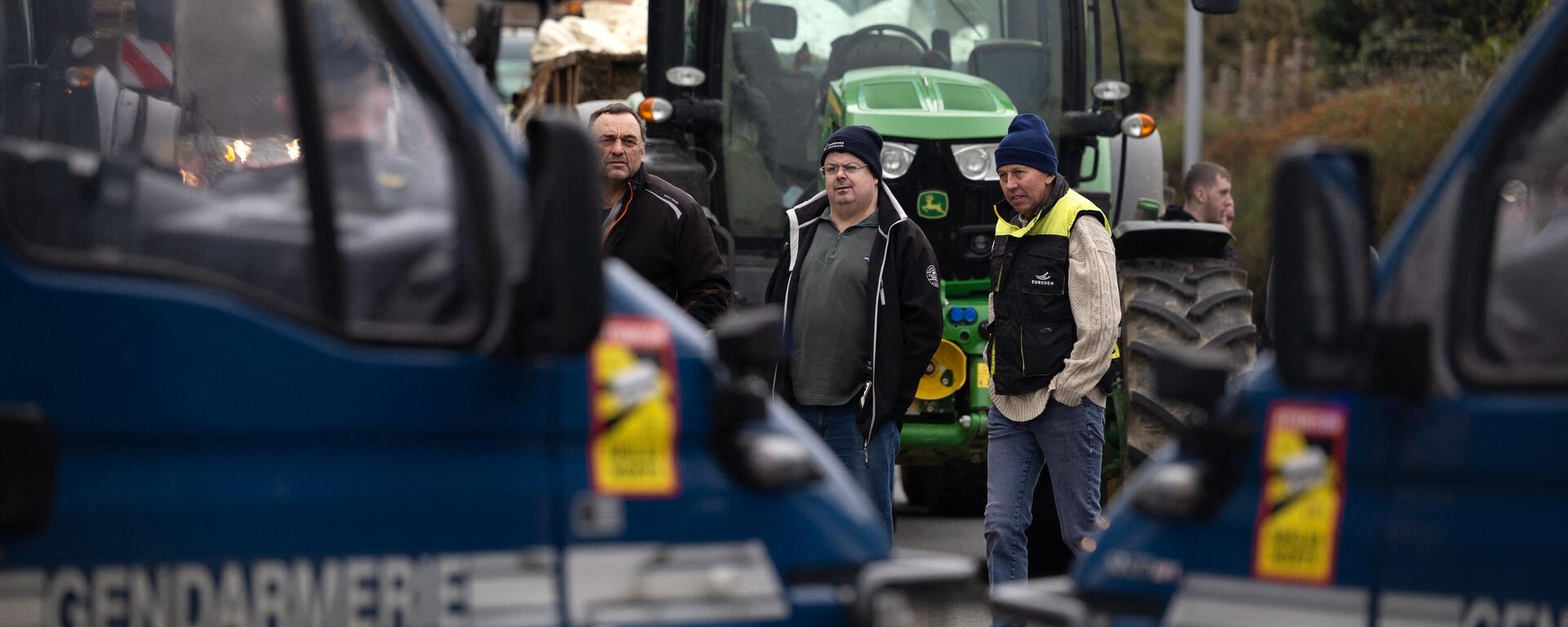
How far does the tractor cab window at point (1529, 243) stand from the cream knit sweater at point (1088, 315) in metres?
3.20

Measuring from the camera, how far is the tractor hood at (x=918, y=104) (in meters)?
8.36

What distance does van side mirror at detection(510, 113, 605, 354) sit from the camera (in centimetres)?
303

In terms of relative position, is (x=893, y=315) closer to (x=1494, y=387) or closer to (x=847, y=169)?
(x=847, y=169)

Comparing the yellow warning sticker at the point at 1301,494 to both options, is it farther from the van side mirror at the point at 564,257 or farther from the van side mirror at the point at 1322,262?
the van side mirror at the point at 564,257

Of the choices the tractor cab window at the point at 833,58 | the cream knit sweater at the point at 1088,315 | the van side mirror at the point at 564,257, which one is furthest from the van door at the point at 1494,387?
the tractor cab window at the point at 833,58

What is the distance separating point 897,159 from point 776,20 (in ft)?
3.35

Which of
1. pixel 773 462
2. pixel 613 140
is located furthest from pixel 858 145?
pixel 773 462

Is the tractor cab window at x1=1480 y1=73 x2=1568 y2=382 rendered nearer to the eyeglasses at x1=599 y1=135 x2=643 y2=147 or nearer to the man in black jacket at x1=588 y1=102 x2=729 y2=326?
the man in black jacket at x1=588 y1=102 x2=729 y2=326

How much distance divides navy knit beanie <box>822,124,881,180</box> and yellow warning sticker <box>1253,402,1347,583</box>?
3324mm

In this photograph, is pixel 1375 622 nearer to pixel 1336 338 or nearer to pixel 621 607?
pixel 1336 338

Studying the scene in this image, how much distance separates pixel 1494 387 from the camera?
298 centimetres

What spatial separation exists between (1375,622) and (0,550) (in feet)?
7.19

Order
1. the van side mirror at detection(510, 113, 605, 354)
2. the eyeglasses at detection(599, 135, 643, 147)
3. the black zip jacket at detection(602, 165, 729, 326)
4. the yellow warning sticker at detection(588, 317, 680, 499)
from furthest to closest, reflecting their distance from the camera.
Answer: the eyeglasses at detection(599, 135, 643, 147) → the black zip jacket at detection(602, 165, 729, 326) → the yellow warning sticker at detection(588, 317, 680, 499) → the van side mirror at detection(510, 113, 605, 354)

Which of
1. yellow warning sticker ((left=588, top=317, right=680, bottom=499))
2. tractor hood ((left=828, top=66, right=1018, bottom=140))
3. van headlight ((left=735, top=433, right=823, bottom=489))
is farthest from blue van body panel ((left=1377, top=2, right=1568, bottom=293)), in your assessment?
tractor hood ((left=828, top=66, right=1018, bottom=140))
